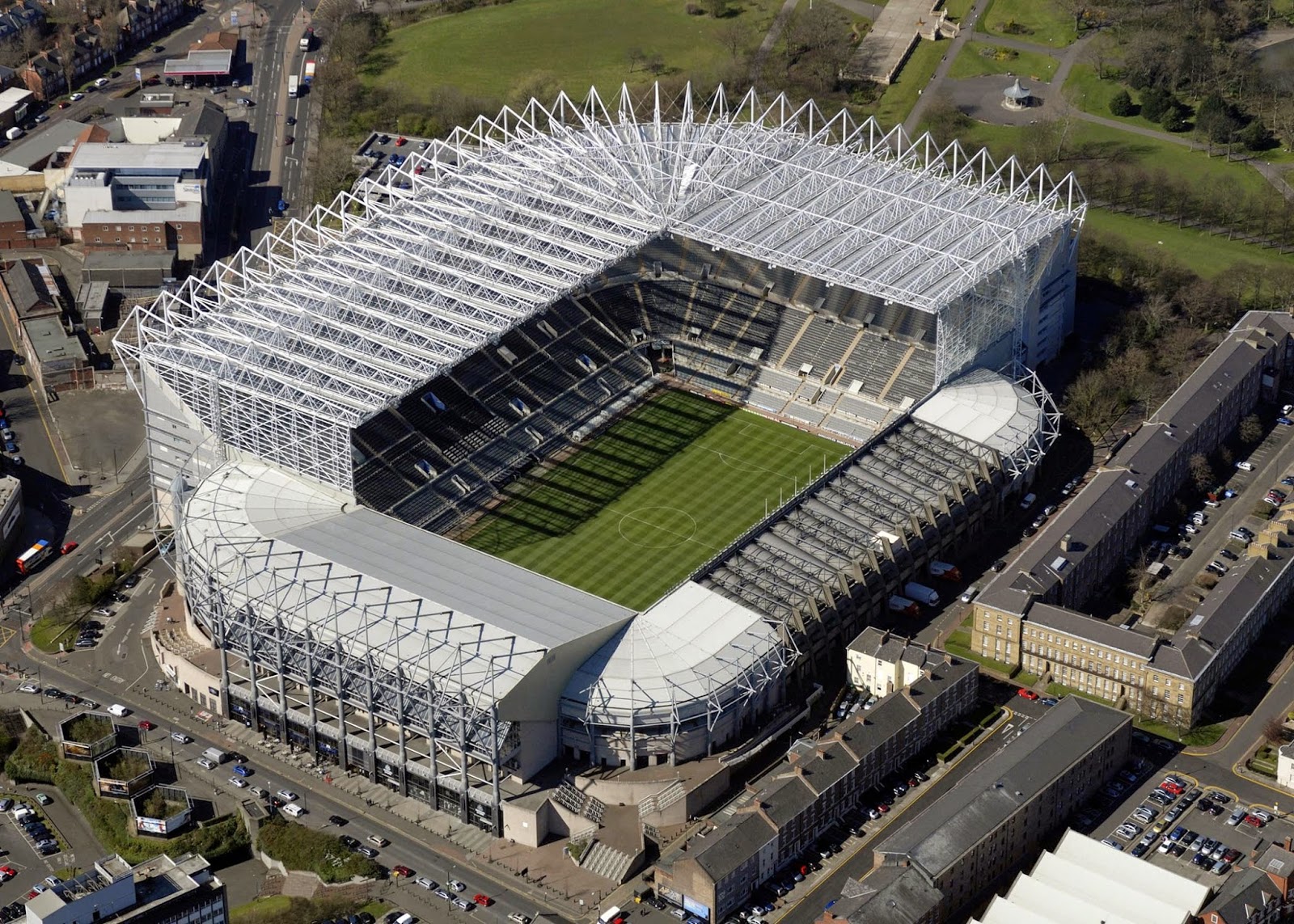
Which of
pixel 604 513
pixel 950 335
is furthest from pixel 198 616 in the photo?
pixel 950 335

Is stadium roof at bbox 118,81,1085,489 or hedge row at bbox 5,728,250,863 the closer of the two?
hedge row at bbox 5,728,250,863

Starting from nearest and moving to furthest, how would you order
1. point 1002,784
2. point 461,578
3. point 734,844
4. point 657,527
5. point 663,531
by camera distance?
1. point 734,844
2. point 1002,784
3. point 461,578
4. point 663,531
5. point 657,527

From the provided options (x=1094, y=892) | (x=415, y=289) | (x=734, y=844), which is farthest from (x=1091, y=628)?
(x=415, y=289)

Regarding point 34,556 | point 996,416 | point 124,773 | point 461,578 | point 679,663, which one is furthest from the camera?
point 996,416

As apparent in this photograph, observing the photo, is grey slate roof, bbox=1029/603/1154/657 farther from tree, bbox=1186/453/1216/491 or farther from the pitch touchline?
the pitch touchline

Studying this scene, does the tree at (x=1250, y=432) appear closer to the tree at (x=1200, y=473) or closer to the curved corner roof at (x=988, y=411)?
the tree at (x=1200, y=473)

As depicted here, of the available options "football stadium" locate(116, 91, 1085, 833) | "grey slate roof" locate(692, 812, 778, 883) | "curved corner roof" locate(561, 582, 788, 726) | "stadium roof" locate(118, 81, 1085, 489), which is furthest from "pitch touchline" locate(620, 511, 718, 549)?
"grey slate roof" locate(692, 812, 778, 883)

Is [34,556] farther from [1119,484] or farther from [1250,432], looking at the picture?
[1250,432]
